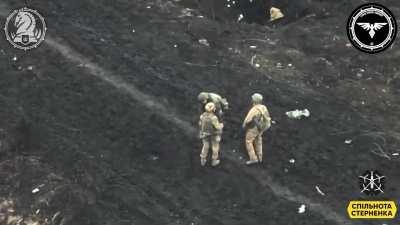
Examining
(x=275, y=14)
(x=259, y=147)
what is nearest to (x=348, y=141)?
(x=259, y=147)

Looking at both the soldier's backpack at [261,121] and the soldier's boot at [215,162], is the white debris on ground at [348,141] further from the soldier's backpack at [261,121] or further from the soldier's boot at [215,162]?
the soldier's boot at [215,162]

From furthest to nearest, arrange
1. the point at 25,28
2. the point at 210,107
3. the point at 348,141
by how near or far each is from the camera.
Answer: the point at 25,28
the point at 348,141
the point at 210,107

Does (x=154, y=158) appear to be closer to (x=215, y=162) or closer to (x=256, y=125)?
(x=215, y=162)

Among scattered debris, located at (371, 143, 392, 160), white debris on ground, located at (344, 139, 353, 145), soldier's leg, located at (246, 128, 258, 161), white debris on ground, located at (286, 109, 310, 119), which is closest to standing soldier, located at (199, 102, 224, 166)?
soldier's leg, located at (246, 128, 258, 161)

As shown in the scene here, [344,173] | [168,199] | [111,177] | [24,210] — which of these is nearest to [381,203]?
[344,173]

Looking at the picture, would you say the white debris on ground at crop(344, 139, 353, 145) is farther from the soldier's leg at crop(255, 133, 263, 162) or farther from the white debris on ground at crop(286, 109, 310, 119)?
the soldier's leg at crop(255, 133, 263, 162)

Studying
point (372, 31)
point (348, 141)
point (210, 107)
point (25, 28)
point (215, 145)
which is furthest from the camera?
point (25, 28)

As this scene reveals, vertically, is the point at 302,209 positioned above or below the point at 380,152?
below
